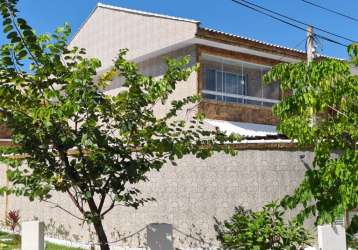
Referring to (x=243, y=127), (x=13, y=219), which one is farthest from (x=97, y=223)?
(x=243, y=127)

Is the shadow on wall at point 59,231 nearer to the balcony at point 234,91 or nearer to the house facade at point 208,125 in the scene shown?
the house facade at point 208,125

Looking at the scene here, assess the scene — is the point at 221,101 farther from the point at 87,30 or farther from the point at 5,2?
the point at 5,2

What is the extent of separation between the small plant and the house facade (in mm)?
229

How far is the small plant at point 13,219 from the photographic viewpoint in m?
19.9

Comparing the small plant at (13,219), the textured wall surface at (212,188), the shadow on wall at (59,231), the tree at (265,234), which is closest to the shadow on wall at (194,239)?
the textured wall surface at (212,188)

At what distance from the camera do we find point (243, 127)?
22.5m

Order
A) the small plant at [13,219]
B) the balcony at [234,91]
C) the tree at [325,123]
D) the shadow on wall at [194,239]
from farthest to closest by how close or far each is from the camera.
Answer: the balcony at [234,91] → the small plant at [13,219] → the shadow on wall at [194,239] → the tree at [325,123]

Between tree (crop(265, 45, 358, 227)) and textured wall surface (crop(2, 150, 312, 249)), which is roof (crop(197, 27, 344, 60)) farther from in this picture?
tree (crop(265, 45, 358, 227))

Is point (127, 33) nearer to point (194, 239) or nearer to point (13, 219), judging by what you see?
point (13, 219)

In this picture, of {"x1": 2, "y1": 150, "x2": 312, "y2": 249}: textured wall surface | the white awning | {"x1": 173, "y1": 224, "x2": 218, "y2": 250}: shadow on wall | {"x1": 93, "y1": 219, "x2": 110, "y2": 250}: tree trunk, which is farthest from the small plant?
{"x1": 93, "y1": 219, "x2": 110, "y2": 250}: tree trunk

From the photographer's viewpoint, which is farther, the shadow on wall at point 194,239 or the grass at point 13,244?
the grass at point 13,244

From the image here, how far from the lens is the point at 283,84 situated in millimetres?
8305

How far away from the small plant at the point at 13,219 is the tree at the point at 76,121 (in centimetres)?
1058

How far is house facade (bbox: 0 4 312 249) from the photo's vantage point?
1455 cm
